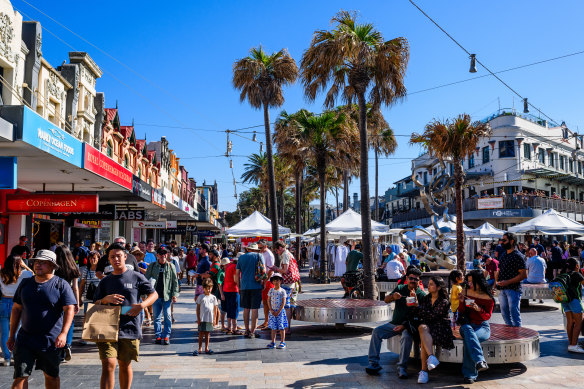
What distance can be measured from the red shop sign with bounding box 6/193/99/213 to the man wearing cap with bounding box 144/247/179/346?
16.6 ft

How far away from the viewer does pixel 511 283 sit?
952 centimetres

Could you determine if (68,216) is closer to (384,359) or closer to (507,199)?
(384,359)

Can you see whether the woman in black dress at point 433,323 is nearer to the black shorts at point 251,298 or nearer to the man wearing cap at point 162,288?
the black shorts at point 251,298

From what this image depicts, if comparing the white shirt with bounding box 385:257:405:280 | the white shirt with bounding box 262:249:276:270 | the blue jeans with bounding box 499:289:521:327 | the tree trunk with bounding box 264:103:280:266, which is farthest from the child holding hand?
the tree trunk with bounding box 264:103:280:266

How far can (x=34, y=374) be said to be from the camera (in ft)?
24.2

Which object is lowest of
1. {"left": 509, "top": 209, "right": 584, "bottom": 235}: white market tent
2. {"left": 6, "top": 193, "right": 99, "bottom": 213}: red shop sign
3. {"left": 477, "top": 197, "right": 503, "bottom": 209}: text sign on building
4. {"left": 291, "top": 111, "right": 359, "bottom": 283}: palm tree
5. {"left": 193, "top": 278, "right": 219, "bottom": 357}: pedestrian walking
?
{"left": 193, "top": 278, "right": 219, "bottom": 357}: pedestrian walking

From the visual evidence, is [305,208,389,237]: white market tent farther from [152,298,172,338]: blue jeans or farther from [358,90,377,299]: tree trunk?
[152,298,172,338]: blue jeans

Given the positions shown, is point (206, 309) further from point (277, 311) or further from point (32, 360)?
point (32, 360)

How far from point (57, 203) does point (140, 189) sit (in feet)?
14.4

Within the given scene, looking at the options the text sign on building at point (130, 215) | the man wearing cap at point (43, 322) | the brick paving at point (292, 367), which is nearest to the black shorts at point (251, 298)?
the brick paving at point (292, 367)

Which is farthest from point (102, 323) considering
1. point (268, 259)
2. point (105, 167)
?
point (105, 167)

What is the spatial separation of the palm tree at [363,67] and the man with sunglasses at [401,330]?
309 inches

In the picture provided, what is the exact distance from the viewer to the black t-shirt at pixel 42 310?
17.3 ft

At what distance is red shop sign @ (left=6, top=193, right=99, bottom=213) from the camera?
1412 cm
